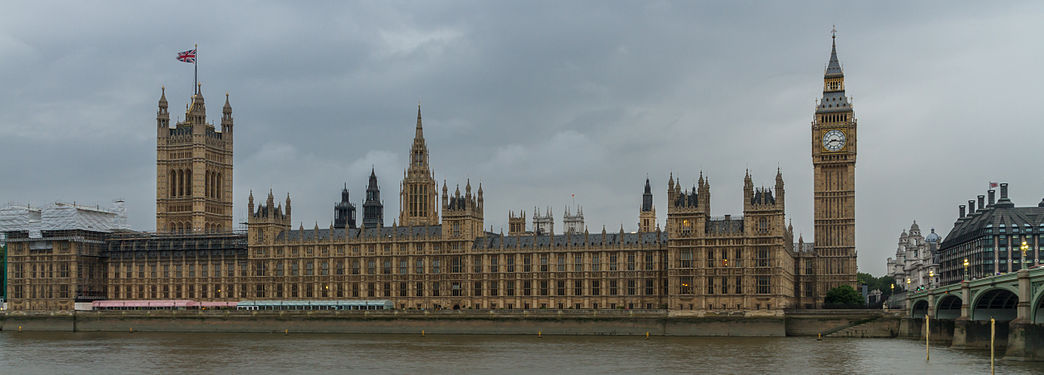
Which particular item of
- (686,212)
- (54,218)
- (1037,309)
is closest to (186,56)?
(54,218)

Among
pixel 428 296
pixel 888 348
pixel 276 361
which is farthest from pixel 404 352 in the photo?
pixel 428 296

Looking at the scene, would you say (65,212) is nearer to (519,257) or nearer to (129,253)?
(129,253)

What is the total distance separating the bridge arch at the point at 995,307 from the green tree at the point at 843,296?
43.8 metres

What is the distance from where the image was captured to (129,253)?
573ft

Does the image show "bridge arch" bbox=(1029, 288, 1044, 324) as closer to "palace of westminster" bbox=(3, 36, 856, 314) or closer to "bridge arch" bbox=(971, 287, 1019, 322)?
"bridge arch" bbox=(971, 287, 1019, 322)

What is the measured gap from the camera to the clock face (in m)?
159

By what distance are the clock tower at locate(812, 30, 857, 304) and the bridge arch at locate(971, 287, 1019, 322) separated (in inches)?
2022

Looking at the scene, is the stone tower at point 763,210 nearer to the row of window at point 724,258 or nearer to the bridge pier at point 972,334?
the row of window at point 724,258

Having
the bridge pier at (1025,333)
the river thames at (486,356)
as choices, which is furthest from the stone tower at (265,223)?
the bridge pier at (1025,333)

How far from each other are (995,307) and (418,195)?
109 metres

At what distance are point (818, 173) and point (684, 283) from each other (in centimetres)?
3023

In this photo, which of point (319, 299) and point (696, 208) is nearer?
point (696, 208)

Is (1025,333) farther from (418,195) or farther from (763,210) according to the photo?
(418,195)

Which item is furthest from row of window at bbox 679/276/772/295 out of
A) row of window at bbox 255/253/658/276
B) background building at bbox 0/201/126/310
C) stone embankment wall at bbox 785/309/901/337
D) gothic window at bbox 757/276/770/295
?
background building at bbox 0/201/126/310
